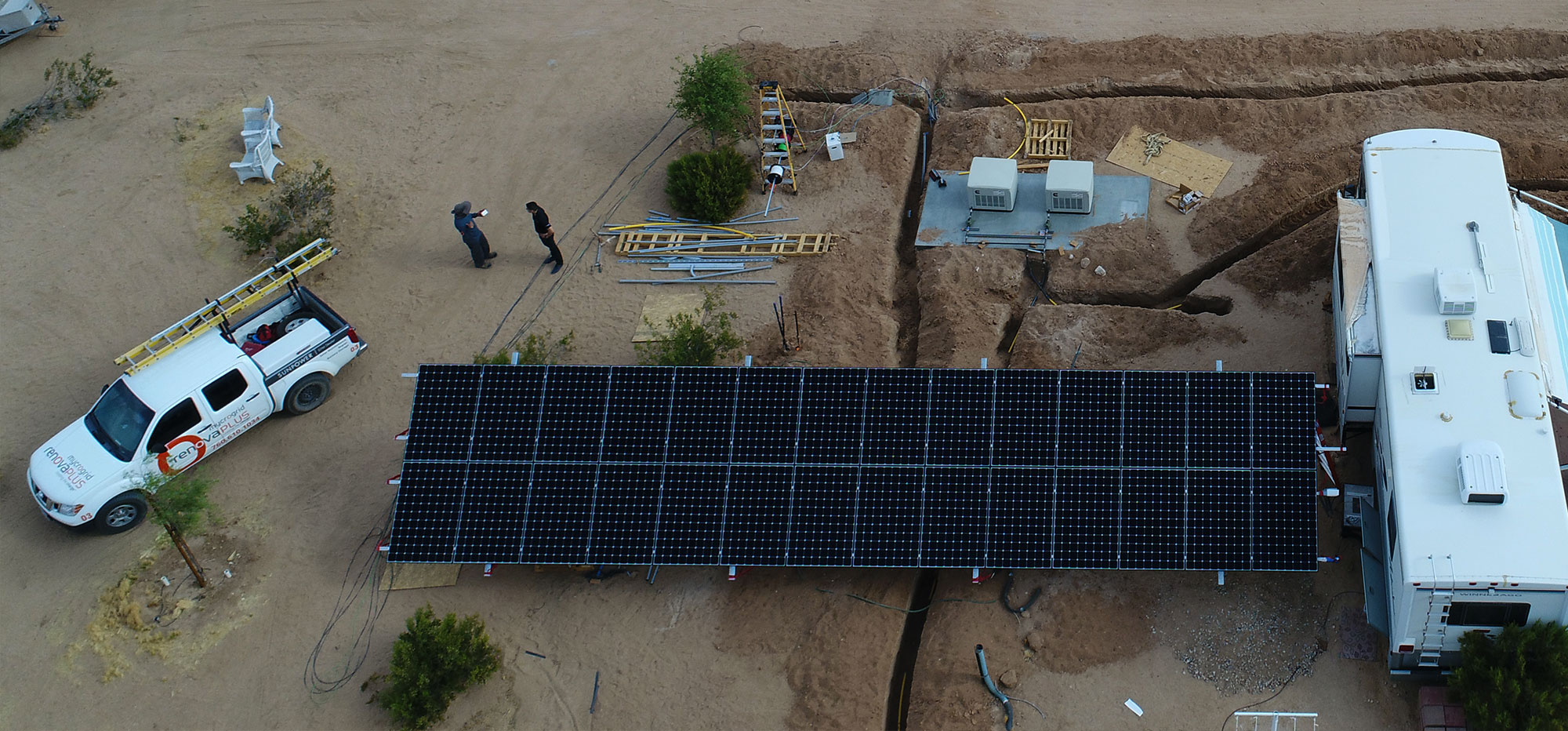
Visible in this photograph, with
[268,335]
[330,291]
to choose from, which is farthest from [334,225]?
[268,335]

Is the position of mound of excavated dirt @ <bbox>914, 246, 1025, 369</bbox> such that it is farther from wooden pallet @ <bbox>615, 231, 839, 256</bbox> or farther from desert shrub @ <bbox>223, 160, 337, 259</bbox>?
desert shrub @ <bbox>223, 160, 337, 259</bbox>

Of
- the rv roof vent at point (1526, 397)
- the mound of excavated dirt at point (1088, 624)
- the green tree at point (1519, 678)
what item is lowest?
the mound of excavated dirt at point (1088, 624)

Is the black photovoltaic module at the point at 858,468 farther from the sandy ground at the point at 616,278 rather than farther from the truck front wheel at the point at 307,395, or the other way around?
the truck front wheel at the point at 307,395

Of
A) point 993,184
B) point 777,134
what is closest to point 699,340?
point 777,134

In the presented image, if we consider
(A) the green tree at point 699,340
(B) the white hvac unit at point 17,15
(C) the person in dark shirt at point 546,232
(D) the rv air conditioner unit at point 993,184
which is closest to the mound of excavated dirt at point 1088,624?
(A) the green tree at point 699,340

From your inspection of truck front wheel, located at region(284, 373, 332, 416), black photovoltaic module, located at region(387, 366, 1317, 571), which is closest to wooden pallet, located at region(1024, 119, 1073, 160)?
black photovoltaic module, located at region(387, 366, 1317, 571)

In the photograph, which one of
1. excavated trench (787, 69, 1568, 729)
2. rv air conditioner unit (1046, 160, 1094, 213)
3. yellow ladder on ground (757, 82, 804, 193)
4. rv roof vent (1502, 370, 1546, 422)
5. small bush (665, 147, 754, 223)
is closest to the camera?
rv roof vent (1502, 370, 1546, 422)
